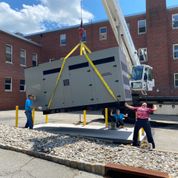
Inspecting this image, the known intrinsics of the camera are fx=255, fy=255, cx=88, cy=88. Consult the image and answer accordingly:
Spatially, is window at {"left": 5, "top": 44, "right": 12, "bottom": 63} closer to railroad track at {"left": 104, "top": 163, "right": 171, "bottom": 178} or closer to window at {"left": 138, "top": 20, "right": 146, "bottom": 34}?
window at {"left": 138, "top": 20, "right": 146, "bottom": 34}

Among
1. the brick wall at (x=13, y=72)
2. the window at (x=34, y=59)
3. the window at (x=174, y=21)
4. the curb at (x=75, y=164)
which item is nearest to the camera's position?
the curb at (x=75, y=164)

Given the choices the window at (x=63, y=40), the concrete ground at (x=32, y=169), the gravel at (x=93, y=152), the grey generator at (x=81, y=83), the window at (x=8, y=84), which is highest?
the window at (x=63, y=40)

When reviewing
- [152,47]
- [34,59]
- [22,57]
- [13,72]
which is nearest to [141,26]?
[152,47]

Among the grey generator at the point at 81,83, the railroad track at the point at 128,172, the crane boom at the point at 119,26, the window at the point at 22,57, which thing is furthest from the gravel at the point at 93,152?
the window at the point at 22,57

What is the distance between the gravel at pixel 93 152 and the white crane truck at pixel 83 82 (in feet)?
5.36

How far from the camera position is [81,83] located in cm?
966

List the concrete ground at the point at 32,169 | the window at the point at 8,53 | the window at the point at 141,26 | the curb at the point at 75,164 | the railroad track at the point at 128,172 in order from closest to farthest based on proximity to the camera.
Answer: the railroad track at the point at 128,172 → the concrete ground at the point at 32,169 → the curb at the point at 75,164 → the window at the point at 8,53 → the window at the point at 141,26

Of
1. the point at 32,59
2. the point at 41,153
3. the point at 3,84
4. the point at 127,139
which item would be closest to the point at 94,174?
the point at 41,153

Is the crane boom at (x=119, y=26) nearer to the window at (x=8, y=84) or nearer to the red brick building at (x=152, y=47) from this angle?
the red brick building at (x=152, y=47)

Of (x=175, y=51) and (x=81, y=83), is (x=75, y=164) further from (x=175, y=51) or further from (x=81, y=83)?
(x=175, y=51)

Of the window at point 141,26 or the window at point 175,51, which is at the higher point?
the window at point 141,26

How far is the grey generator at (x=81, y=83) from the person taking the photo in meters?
8.96

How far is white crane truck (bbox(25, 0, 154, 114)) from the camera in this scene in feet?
29.4

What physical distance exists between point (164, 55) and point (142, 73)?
1055cm
